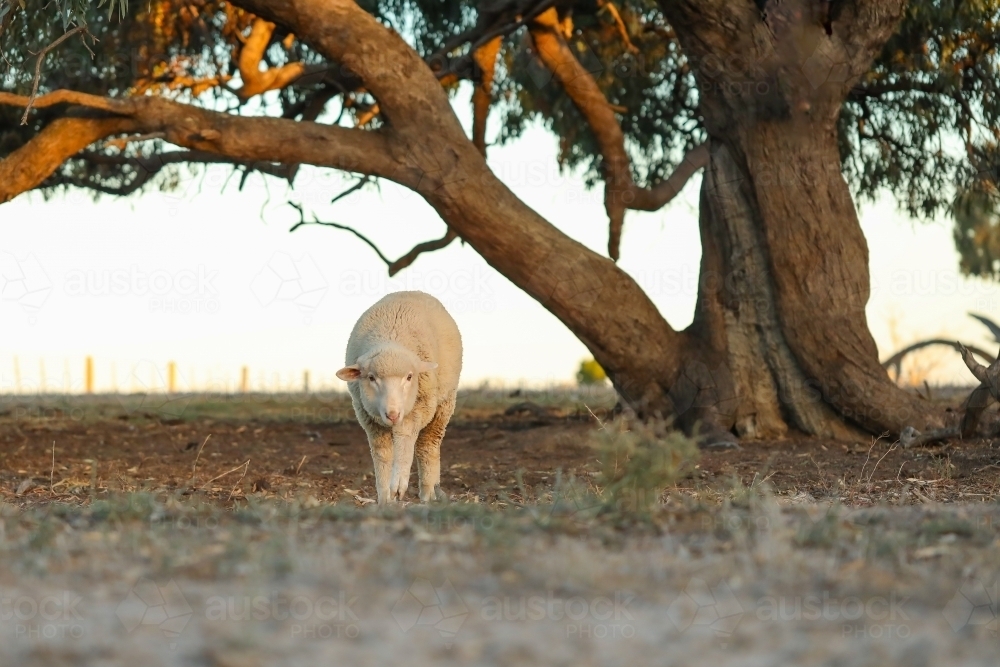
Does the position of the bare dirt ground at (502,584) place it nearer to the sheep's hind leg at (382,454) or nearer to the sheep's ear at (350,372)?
the sheep's ear at (350,372)

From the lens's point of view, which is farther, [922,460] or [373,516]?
[922,460]

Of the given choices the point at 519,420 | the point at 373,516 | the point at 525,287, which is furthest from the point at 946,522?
the point at 519,420

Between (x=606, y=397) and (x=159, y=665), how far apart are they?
16712mm

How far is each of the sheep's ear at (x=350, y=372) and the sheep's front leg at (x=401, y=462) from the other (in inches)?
18.3

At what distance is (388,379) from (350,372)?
12.5 inches

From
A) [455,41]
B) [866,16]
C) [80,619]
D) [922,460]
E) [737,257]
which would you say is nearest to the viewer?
[80,619]

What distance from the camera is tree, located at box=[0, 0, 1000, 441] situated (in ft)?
36.5

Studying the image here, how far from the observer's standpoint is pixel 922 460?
1016cm

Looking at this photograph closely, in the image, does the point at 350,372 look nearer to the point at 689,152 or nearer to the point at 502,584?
the point at 502,584

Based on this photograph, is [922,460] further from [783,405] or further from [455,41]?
[455,41]

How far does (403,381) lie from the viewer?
289 inches

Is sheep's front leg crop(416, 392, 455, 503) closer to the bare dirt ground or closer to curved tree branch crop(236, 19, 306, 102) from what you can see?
the bare dirt ground

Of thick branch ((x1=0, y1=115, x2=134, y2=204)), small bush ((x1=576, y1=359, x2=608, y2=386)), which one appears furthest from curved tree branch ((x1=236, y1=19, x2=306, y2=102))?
small bush ((x1=576, y1=359, x2=608, y2=386))

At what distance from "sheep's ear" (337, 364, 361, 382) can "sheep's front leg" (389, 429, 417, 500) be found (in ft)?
1.52
